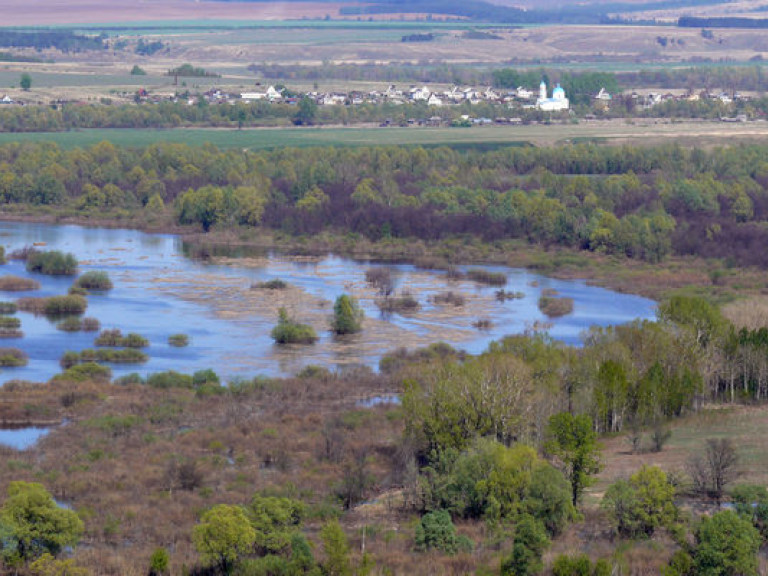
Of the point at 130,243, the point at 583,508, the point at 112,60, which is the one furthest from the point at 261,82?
the point at 583,508

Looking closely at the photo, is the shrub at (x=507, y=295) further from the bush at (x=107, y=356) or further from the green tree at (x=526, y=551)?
the green tree at (x=526, y=551)

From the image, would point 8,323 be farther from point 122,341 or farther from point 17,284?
point 17,284

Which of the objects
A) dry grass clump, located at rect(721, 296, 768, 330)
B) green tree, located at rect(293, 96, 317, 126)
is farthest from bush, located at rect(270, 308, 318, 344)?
green tree, located at rect(293, 96, 317, 126)

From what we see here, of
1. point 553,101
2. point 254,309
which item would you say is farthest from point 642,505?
point 553,101

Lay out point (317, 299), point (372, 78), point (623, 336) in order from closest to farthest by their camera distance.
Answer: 1. point (623, 336)
2. point (317, 299)
3. point (372, 78)

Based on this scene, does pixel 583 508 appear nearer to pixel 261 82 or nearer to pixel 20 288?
pixel 20 288

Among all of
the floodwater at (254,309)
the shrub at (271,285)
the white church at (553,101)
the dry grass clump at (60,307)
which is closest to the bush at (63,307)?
the dry grass clump at (60,307)
